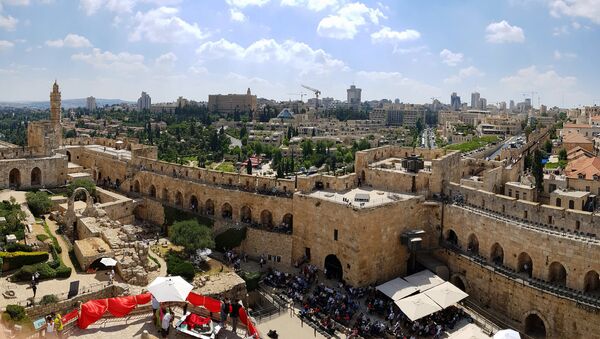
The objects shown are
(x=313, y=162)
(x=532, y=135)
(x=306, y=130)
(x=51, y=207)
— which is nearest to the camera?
(x=51, y=207)

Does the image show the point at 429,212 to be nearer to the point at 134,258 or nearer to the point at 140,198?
the point at 134,258

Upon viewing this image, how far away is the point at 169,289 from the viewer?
17906mm

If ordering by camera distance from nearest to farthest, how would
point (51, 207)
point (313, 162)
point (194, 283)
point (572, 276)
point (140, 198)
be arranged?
point (572, 276) → point (194, 283) → point (51, 207) → point (140, 198) → point (313, 162)

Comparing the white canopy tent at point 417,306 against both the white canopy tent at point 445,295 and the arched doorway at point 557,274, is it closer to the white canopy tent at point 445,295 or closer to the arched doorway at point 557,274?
the white canopy tent at point 445,295

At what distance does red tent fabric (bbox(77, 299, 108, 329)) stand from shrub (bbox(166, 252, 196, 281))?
6.30 metres

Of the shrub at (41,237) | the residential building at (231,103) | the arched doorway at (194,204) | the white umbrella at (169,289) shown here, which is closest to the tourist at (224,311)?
the white umbrella at (169,289)

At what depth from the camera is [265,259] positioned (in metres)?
28.9

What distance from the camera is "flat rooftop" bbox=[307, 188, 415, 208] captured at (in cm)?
2561

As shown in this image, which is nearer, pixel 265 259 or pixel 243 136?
pixel 265 259

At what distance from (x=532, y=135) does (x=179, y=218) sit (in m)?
48.1

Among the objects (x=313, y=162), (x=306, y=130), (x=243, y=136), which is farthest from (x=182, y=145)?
(x=306, y=130)

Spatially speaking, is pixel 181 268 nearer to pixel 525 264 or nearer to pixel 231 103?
pixel 525 264

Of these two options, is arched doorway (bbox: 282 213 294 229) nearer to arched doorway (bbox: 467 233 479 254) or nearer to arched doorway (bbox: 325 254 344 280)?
arched doorway (bbox: 325 254 344 280)

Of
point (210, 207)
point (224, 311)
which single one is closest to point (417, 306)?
point (224, 311)
